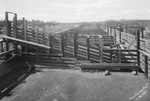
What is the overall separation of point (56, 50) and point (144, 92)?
22.1 feet

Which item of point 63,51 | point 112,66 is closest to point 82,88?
point 112,66

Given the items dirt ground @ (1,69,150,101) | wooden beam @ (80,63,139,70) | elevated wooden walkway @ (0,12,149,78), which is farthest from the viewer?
elevated wooden walkway @ (0,12,149,78)

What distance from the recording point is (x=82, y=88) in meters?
7.84

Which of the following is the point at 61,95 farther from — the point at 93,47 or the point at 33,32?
the point at 33,32

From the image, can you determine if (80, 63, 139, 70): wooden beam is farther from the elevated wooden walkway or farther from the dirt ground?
the dirt ground

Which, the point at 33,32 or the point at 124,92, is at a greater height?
the point at 33,32

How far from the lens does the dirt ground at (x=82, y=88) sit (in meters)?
7.00

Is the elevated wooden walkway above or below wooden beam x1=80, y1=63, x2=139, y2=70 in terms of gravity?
above

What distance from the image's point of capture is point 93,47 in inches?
468

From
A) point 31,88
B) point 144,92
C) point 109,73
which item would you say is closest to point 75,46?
point 109,73

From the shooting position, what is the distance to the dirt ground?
276 inches

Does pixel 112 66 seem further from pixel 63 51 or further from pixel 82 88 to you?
pixel 63 51

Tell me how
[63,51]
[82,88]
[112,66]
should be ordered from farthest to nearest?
[63,51], [112,66], [82,88]

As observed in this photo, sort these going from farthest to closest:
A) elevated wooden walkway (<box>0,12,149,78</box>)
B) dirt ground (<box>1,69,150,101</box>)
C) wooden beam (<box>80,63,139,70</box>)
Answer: elevated wooden walkway (<box>0,12,149,78</box>) < wooden beam (<box>80,63,139,70</box>) < dirt ground (<box>1,69,150,101</box>)
